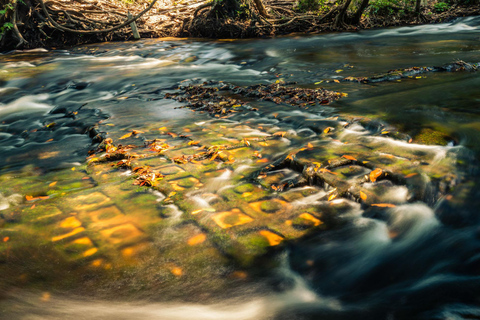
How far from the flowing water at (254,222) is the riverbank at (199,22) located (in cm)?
968

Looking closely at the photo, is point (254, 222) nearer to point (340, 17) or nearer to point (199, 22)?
point (340, 17)

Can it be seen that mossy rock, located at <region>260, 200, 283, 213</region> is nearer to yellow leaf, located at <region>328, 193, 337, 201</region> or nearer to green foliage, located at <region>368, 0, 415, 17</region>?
yellow leaf, located at <region>328, 193, 337, 201</region>

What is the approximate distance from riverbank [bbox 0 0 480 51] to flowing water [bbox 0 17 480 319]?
31.8 ft

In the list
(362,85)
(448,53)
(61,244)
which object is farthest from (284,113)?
(448,53)

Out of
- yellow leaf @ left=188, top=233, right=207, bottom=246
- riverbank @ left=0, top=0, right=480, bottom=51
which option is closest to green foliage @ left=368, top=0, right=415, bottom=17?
riverbank @ left=0, top=0, right=480, bottom=51

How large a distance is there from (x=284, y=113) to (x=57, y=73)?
25.1 feet

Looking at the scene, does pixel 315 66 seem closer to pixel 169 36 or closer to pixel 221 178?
pixel 221 178

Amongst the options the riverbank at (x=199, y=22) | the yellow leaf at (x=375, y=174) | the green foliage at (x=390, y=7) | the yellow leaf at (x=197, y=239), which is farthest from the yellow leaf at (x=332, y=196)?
the green foliage at (x=390, y=7)

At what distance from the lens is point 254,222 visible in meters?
2.67

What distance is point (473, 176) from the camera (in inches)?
120

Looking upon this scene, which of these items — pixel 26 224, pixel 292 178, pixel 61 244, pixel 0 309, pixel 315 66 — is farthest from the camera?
pixel 315 66

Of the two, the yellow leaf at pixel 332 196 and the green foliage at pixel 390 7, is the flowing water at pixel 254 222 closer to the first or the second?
the yellow leaf at pixel 332 196

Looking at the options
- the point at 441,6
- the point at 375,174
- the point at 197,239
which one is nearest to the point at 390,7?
the point at 441,6

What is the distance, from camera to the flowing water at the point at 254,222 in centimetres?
210
